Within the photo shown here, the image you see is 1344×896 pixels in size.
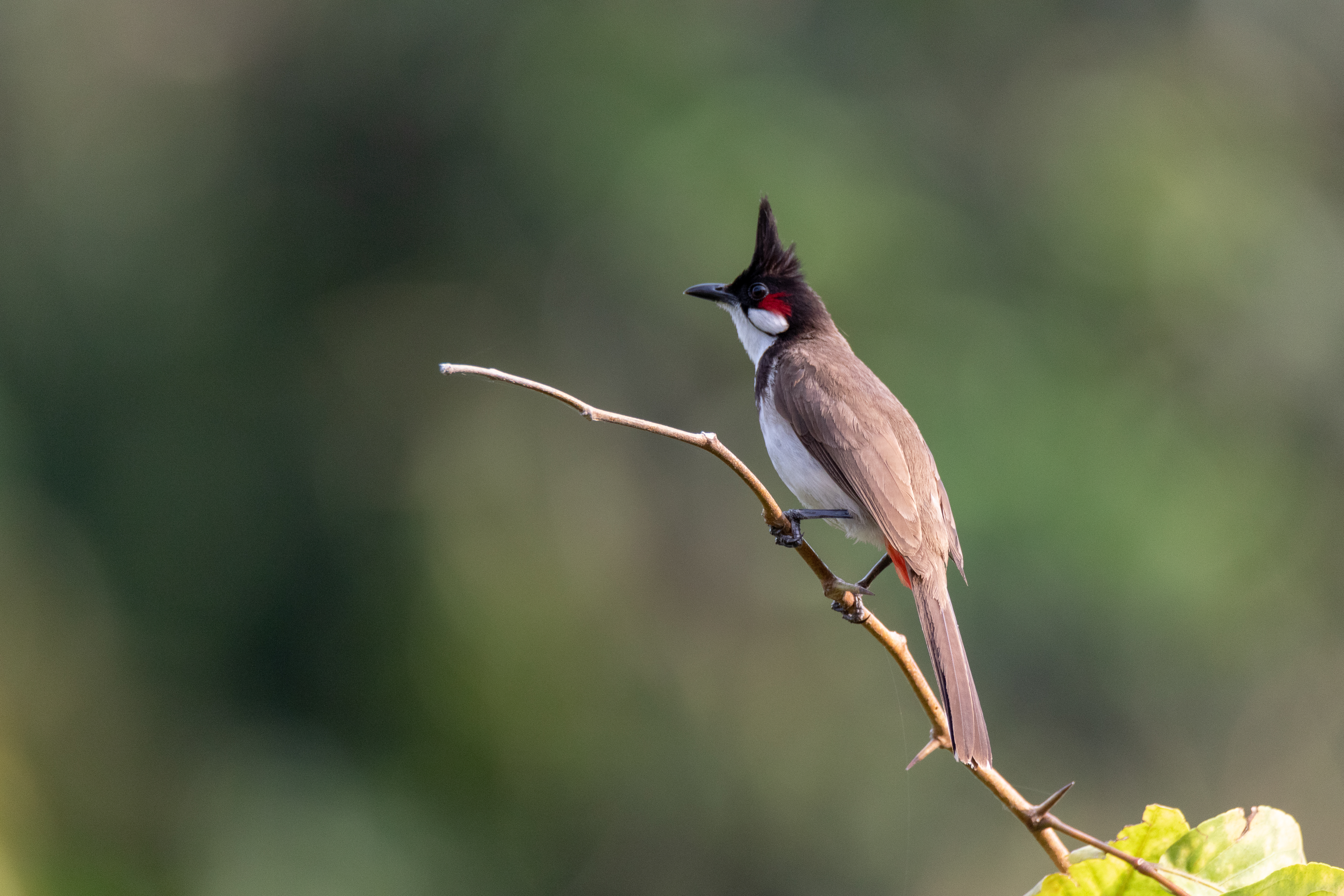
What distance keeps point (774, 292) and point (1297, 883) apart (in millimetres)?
2444

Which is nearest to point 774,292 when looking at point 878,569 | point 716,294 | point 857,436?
point 716,294

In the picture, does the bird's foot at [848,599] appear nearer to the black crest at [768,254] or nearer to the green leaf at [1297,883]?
the green leaf at [1297,883]

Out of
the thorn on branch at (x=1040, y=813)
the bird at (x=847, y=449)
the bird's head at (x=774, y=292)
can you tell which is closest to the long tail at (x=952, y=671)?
the bird at (x=847, y=449)

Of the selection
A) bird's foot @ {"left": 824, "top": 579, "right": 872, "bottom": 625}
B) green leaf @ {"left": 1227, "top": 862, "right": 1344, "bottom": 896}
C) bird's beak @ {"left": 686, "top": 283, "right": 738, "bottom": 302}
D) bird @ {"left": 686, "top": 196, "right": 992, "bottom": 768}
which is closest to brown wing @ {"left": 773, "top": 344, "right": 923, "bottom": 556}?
bird @ {"left": 686, "top": 196, "right": 992, "bottom": 768}

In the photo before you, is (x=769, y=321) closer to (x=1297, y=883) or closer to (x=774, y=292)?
(x=774, y=292)

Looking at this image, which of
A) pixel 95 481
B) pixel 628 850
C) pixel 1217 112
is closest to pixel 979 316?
pixel 1217 112

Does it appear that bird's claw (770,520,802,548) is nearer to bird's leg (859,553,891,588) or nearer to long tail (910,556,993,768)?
long tail (910,556,993,768)

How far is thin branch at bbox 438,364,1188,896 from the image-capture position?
4.90ft

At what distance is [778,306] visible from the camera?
3646 mm

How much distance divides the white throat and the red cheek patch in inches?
2.5

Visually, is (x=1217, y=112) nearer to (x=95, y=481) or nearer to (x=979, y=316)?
(x=979, y=316)

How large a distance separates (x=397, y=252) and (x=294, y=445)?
157cm

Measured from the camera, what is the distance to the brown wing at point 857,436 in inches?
114

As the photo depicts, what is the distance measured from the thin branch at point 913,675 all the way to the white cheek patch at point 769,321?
1618 mm
